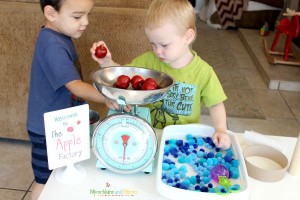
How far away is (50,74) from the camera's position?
1.11 meters

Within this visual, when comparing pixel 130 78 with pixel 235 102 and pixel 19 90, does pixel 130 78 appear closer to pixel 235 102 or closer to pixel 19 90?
pixel 19 90

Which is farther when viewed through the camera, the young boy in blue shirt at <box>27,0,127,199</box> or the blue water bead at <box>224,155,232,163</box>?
the young boy in blue shirt at <box>27,0,127,199</box>

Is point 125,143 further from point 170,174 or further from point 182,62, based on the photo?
point 182,62

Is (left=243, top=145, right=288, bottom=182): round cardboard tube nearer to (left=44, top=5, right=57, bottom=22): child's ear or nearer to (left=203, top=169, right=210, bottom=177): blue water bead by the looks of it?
(left=203, top=169, right=210, bottom=177): blue water bead

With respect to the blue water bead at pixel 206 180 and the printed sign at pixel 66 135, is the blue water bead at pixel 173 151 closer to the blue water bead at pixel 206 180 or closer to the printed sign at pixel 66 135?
the blue water bead at pixel 206 180

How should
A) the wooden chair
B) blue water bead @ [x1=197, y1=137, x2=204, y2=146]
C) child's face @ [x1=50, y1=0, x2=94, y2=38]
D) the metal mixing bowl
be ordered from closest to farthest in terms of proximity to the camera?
the metal mixing bowl, blue water bead @ [x1=197, y1=137, x2=204, y2=146], child's face @ [x1=50, y1=0, x2=94, y2=38], the wooden chair

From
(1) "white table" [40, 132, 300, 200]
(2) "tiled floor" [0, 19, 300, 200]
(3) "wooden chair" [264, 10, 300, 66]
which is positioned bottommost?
(2) "tiled floor" [0, 19, 300, 200]

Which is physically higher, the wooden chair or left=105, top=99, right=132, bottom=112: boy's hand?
left=105, top=99, right=132, bottom=112: boy's hand

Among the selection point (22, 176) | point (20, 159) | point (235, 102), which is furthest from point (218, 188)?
point (235, 102)

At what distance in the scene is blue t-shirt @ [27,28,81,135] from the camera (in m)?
1.07

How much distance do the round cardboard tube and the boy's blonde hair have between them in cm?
39

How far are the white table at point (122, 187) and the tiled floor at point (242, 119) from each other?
993mm

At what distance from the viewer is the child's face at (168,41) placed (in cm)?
107

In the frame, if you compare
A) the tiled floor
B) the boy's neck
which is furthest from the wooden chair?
the boy's neck
